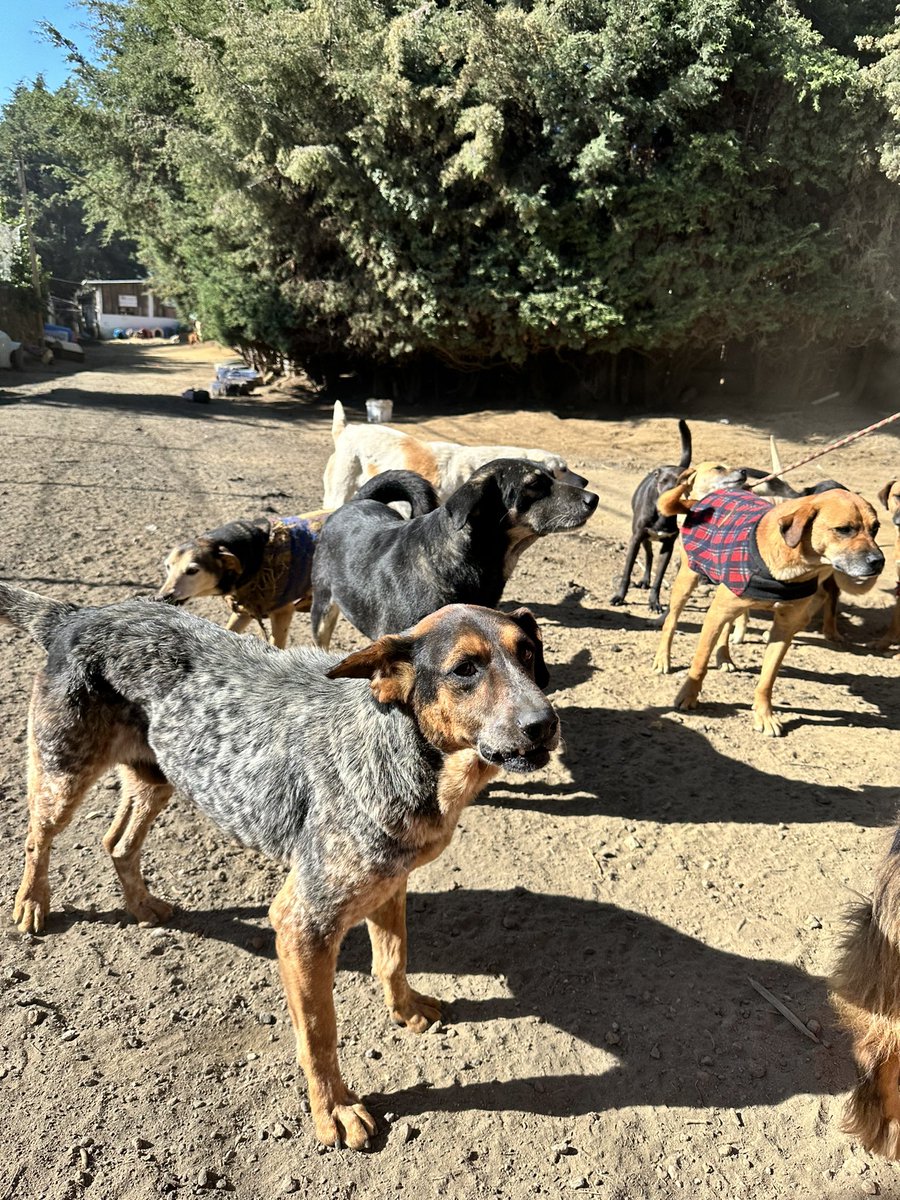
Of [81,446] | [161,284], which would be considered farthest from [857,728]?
[161,284]

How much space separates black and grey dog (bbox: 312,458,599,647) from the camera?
13.6 ft

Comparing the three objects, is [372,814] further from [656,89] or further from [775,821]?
[656,89]

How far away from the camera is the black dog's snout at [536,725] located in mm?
2105

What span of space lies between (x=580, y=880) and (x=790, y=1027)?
3.64 ft

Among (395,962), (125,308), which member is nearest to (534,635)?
(395,962)

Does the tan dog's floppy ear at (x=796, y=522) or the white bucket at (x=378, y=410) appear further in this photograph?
the white bucket at (x=378, y=410)

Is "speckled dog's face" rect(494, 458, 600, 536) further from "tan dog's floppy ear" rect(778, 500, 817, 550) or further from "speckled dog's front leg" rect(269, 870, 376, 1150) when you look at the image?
"speckled dog's front leg" rect(269, 870, 376, 1150)

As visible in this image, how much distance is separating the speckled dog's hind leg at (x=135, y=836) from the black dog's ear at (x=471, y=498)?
81.5 inches

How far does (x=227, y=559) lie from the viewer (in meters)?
4.86

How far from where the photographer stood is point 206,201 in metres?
19.9

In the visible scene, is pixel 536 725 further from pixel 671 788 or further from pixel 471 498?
pixel 671 788

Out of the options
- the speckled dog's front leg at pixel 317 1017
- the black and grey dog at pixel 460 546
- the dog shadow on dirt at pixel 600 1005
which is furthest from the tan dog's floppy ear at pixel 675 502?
the speckled dog's front leg at pixel 317 1017

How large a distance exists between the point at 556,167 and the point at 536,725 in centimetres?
1842

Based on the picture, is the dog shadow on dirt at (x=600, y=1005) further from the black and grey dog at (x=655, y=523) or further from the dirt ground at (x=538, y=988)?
the black and grey dog at (x=655, y=523)
